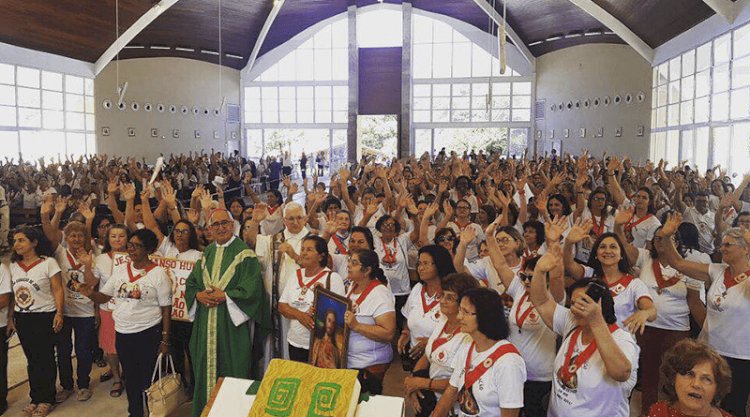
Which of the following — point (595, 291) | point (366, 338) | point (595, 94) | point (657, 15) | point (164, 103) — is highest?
point (657, 15)

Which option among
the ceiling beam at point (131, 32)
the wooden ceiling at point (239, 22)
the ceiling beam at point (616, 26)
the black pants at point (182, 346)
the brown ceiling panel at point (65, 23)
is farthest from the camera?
the ceiling beam at point (131, 32)

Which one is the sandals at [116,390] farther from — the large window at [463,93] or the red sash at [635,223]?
the large window at [463,93]

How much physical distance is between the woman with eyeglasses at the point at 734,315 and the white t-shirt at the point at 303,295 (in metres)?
2.43

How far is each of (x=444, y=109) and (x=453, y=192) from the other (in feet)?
70.0

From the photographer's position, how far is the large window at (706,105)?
14.1 m

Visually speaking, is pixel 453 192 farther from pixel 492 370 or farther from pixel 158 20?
pixel 158 20

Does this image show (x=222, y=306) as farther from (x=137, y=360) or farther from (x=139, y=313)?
(x=137, y=360)

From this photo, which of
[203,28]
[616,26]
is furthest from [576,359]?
[203,28]

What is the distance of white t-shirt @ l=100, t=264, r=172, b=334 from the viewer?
14.4 feet

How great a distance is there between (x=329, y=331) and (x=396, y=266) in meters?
1.79

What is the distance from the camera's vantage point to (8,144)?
69.5 ft

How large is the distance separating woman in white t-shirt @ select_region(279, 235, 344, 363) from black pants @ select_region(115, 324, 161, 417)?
1.05m

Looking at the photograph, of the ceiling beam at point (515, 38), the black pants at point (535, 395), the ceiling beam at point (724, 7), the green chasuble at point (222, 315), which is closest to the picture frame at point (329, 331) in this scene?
the green chasuble at point (222, 315)

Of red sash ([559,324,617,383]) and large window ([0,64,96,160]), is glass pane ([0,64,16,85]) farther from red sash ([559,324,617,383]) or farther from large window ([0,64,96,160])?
red sash ([559,324,617,383])
